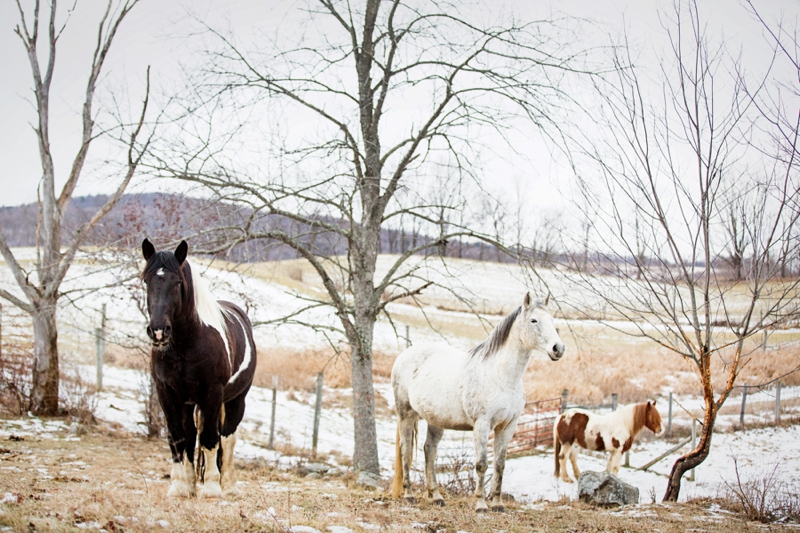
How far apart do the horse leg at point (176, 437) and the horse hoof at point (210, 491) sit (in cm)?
14

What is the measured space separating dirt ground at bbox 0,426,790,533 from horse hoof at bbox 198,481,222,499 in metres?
0.10

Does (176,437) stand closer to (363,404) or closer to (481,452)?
(481,452)

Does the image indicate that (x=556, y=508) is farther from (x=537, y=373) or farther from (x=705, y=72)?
(x=537, y=373)

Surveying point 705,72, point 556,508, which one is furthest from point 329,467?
point 705,72

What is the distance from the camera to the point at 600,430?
11016mm

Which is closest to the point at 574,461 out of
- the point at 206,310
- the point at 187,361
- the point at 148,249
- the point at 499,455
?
the point at 499,455

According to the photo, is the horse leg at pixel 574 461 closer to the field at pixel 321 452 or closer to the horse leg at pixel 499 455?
the field at pixel 321 452

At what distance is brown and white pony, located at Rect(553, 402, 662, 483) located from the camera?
10.8 m

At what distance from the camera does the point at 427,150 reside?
9320 mm

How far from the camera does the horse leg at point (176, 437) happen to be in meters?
5.11

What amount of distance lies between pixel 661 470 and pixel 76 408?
1200cm

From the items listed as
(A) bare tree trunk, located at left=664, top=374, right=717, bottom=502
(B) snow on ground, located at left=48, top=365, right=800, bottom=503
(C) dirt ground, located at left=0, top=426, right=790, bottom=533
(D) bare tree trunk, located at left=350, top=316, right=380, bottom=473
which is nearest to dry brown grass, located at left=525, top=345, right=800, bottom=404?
(B) snow on ground, located at left=48, top=365, right=800, bottom=503

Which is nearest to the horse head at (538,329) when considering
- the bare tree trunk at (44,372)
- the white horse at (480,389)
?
the white horse at (480,389)

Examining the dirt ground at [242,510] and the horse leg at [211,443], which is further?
the horse leg at [211,443]
